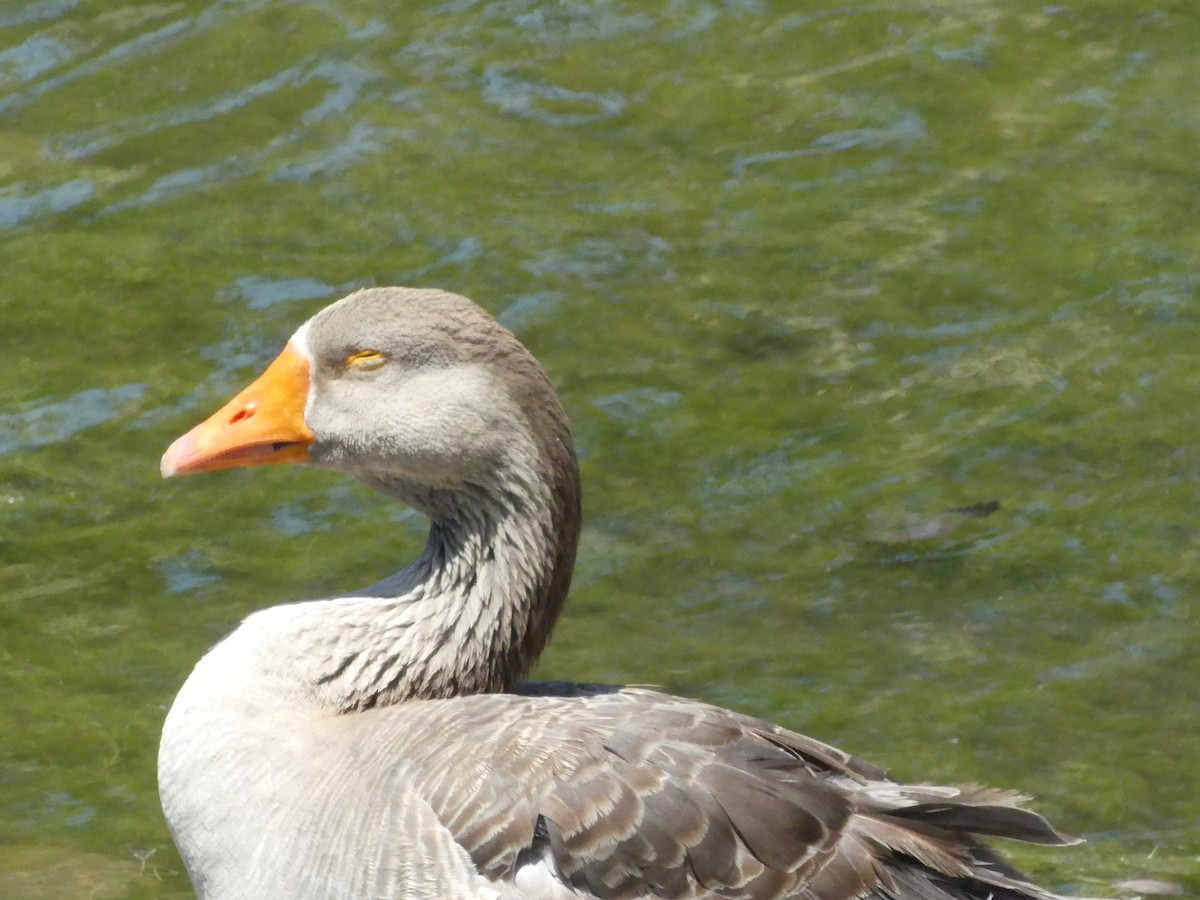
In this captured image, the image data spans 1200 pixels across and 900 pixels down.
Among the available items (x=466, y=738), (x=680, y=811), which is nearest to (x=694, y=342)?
(x=466, y=738)

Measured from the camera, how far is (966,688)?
24.3ft

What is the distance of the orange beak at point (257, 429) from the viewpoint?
532 cm

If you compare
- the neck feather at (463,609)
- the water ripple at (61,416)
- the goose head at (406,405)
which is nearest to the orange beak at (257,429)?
the goose head at (406,405)

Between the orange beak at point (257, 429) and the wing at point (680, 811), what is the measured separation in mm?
903

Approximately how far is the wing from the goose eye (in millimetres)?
1005

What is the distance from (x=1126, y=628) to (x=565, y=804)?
12.4ft

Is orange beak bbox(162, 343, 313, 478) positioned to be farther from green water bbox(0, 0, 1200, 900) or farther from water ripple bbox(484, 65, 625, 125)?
water ripple bbox(484, 65, 625, 125)

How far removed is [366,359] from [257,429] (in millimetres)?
368

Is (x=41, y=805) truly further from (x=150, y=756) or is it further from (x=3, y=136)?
(x=3, y=136)

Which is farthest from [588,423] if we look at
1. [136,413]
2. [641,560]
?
[136,413]

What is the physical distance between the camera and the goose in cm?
472

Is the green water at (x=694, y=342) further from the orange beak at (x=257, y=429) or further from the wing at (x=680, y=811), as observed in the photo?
the orange beak at (x=257, y=429)

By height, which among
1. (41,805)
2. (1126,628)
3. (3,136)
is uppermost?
(3,136)

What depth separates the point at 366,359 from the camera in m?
5.34
